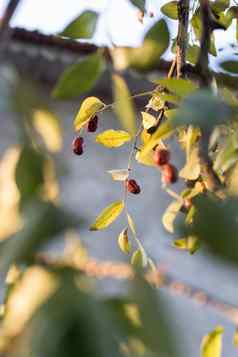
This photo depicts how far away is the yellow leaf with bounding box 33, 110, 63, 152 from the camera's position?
35cm

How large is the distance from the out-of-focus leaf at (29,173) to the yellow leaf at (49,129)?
0.04 ft

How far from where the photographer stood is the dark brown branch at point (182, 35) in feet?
2.24

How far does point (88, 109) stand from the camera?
2.40ft

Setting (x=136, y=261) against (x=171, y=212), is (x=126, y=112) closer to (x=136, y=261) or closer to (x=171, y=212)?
(x=136, y=261)

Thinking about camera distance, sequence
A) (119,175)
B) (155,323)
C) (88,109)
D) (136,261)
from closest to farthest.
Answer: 1. (155,323)
2. (136,261)
3. (88,109)
4. (119,175)

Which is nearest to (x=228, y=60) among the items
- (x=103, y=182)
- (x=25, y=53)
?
(x=25, y=53)

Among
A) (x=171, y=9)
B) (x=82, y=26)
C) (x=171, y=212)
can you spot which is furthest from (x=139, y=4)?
(x=171, y=9)

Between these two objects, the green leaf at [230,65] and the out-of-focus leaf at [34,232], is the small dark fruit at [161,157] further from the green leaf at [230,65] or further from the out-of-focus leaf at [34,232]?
the out-of-focus leaf at [34,232]

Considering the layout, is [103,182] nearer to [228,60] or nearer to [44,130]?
[228,60]

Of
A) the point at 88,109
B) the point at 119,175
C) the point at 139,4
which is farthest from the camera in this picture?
the point at 119,175

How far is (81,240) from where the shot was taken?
0.36m

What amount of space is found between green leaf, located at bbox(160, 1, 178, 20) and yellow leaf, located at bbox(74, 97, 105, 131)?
7.3 inches

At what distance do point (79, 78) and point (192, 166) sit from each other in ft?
0.67

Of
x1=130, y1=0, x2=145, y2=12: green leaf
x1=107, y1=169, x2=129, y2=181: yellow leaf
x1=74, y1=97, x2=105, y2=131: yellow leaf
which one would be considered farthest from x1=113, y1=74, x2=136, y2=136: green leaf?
x1=107, y1=169, x2=129, y2=181: yellow leaf
